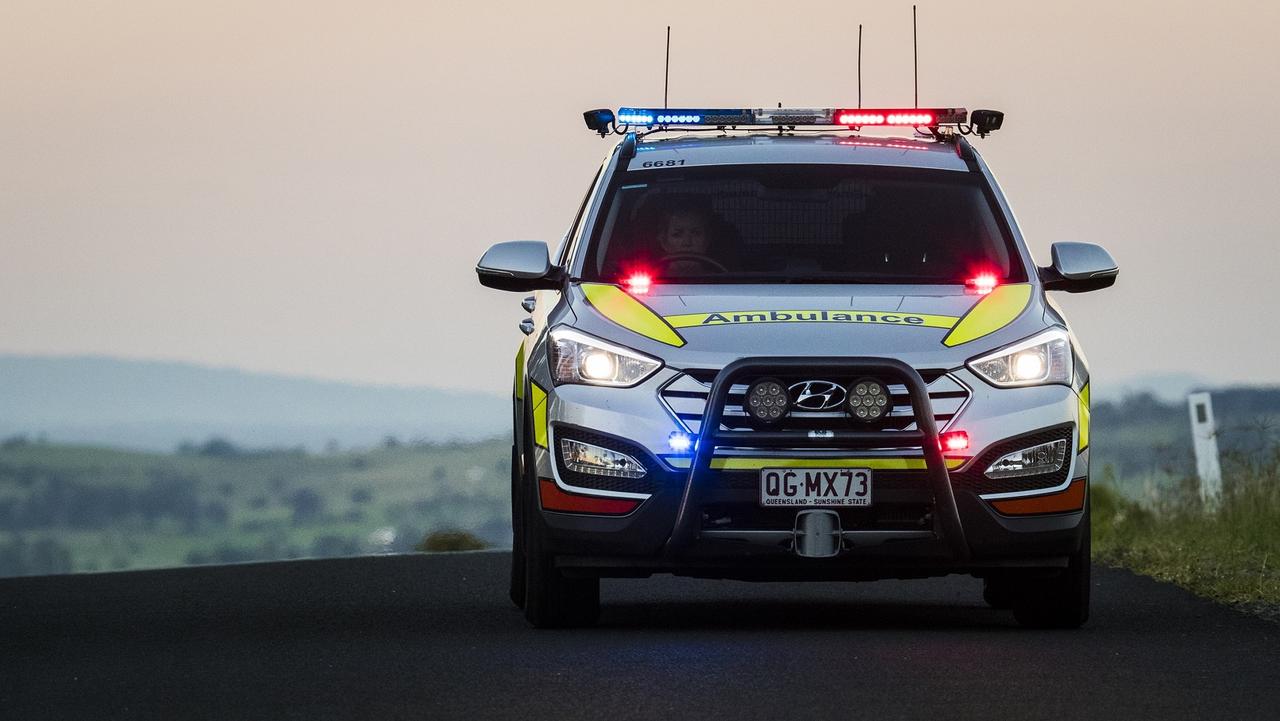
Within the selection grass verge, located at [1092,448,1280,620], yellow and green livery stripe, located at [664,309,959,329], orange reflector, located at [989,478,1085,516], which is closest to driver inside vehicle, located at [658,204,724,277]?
yellow and green livery stripe, located at [664,309,959,329]

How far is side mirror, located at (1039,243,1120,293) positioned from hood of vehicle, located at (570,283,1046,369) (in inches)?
13.3

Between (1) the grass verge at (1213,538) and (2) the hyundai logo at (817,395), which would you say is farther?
(1) the grass verge at (1213,538)

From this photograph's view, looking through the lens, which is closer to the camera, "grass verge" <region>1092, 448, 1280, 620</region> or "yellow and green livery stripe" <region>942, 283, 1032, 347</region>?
"yellow and green livery stripe" <region>942, 283, 1032, 347</region>

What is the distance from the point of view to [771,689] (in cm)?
812

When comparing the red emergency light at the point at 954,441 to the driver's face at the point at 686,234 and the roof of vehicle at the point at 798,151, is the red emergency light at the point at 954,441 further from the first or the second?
the roof of vehicle at the point at 798,151

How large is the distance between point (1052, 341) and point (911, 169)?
155cm

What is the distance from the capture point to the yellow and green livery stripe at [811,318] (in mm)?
9867

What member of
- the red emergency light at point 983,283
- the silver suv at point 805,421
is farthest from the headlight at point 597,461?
the red emergency light at point 983,283

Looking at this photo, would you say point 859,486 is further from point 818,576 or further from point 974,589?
point 974,589

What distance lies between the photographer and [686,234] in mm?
10844

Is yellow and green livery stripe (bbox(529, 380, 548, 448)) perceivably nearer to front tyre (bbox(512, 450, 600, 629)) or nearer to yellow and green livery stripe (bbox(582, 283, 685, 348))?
front tyre (bbox(512, 450, 600, 629))

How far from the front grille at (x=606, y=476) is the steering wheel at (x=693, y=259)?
3.67ft

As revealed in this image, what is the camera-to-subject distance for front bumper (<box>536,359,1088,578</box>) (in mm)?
9609

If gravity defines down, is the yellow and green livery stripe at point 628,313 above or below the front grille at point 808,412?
above
